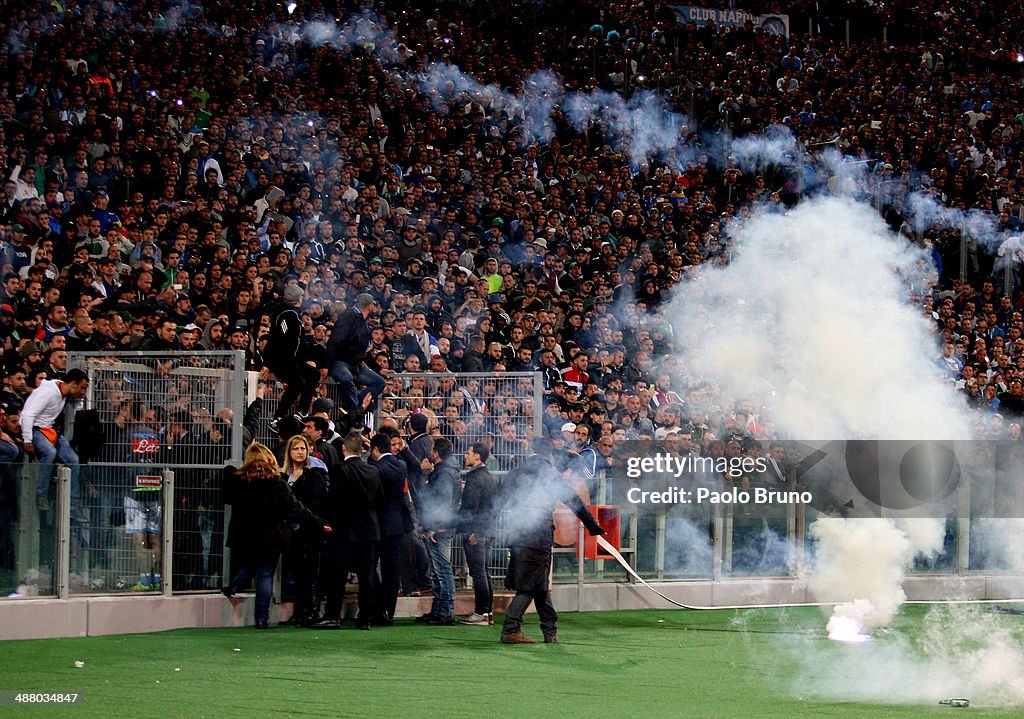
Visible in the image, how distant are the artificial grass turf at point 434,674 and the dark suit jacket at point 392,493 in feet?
3.36

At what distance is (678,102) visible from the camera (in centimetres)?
2630

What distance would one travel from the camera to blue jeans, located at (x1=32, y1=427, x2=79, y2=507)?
44.3 ft

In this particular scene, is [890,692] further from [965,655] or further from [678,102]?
[678,102]

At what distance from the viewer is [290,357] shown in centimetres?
1530

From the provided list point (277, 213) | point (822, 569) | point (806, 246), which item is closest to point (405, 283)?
point (277, 213)

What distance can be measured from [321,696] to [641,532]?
26.8 ft

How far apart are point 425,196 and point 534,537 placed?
26.4 feet

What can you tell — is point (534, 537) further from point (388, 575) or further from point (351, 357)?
point (351, 357)

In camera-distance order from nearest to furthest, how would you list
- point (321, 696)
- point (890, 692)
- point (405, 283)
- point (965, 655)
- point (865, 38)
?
point (321, 696) < point (890, 692) < point (965, 655) < point (405, 283) < point (865, 38)

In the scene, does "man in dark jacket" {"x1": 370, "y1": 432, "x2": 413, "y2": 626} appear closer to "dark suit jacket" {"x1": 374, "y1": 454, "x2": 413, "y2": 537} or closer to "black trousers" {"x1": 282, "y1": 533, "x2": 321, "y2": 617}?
"dark suit jacket" {"x1": 374, "y1": 454, "x2": 413, "y2": 537}

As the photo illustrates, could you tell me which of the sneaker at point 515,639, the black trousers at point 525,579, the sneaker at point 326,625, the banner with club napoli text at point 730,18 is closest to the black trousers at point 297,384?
the sneaker at point 326,625

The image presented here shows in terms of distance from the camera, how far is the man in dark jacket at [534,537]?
13570mm

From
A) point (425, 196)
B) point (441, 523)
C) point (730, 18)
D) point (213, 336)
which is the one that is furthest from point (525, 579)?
point (730, 18)

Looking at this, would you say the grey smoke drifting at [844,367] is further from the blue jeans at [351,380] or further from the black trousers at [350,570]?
the blue jeans at [351,380]
